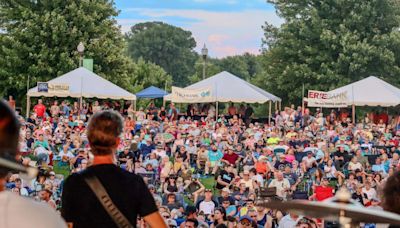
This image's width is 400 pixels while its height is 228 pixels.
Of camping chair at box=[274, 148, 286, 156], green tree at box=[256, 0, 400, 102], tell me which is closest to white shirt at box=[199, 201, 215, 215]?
camping chair at box=[274, 148, 286, 156]

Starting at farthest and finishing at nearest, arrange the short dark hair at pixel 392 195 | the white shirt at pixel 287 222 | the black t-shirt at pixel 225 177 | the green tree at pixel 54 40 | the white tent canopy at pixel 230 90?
the green tree at pixel 54 40 < the white tent canopy at pixel 230 90 < the black t-shirt at pixel 225 177 < the white shirt at pixel 287 222 < the short dark hair at pixel 392 195

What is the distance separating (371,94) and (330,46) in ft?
59.2

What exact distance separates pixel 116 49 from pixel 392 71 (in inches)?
608

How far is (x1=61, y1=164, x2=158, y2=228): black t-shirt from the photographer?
3.78 metres

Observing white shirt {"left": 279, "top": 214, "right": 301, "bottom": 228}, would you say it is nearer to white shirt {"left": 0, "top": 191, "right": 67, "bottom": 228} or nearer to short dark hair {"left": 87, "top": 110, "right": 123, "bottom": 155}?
short dark hair {"left": 87, "top": 110, "right": 123, "bottom": 155}

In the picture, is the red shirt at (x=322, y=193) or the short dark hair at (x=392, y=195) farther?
the red shirt at (x=322, y=193)

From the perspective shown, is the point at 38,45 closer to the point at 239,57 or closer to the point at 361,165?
the point at 361,165

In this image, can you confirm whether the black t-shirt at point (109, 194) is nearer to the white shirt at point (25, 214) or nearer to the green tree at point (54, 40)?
the white shirt at point (25, 214)

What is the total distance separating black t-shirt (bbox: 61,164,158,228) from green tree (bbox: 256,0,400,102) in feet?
145

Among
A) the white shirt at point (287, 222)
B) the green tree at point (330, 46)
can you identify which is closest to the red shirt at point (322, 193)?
the white shirt at point (287, 222)

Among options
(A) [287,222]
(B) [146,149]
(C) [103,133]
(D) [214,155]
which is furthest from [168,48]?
(C) [103,133]

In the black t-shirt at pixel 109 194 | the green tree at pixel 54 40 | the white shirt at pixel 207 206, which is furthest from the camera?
the green tree at pixel 54 40

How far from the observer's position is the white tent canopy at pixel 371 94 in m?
30.8

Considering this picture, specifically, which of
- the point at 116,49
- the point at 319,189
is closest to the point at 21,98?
the point at 116,49
